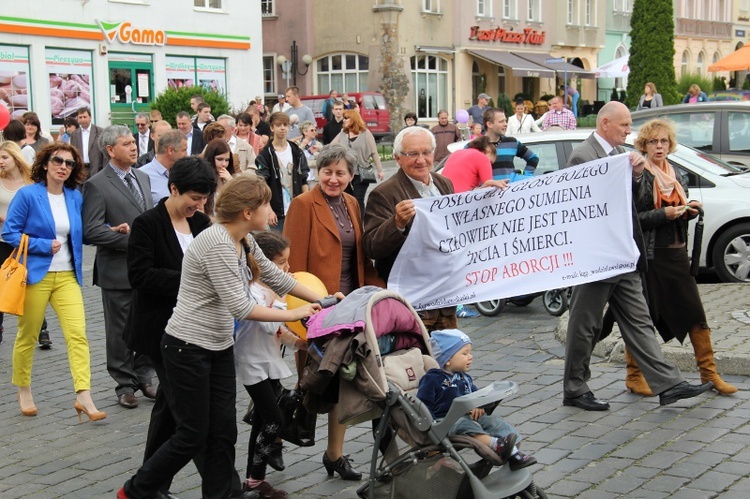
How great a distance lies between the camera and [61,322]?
7.94 meters

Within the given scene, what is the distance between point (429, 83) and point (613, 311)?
44091 mm

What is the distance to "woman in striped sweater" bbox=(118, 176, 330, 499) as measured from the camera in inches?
213

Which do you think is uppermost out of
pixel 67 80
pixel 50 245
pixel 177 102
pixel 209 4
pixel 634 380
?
pixel 209 4

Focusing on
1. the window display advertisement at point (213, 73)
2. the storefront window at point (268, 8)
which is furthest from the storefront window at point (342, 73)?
the window display advertisement at point (213, 73)

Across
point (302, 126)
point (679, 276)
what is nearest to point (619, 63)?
point (302, 126)

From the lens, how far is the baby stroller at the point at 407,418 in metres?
5.10

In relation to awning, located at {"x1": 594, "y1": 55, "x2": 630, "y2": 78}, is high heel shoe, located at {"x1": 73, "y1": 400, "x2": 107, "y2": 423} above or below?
below

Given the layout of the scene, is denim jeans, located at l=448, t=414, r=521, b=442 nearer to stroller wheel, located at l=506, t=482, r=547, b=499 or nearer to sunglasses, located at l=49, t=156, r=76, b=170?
stroller wheel, located at l=506, t=482, r=547, b=499

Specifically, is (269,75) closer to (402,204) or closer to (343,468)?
→ (402,204)

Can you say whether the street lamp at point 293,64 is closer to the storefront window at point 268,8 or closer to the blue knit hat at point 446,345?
the storefront window at point 268,8

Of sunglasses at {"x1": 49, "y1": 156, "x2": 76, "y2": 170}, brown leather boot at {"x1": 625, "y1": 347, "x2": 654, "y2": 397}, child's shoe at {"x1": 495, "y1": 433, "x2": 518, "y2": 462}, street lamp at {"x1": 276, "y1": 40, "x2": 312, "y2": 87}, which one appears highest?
street lamp at {"x1": 276, "y1": 40, "x2": 312, "y2": 87}

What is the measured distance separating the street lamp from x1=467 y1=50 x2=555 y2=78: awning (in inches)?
314

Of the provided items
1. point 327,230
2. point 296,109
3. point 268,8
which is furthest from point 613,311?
point 268,8

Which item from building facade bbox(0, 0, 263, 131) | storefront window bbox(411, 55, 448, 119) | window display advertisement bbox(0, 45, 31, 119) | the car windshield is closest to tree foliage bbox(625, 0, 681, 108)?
storefront window bbox(411, 55, 448, 119)
